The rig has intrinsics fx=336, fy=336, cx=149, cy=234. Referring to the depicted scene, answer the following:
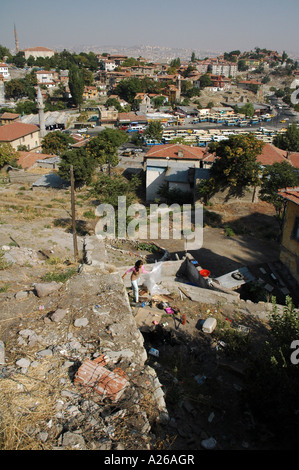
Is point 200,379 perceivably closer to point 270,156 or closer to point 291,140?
point 270,156

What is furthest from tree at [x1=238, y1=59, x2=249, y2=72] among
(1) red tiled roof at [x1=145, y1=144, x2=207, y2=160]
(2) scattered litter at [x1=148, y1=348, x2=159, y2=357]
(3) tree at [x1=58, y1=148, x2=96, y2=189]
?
(2) scattered litter at [x1=148, y1=348, x2=159, y2=357]

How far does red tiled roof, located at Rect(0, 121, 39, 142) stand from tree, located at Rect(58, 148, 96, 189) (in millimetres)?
15951

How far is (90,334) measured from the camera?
5773 mm

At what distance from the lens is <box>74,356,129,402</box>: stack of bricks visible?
447 centimetres

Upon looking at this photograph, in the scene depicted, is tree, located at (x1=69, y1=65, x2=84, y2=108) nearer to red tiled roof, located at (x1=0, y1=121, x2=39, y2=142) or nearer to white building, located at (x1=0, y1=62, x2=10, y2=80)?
red tiled roof, located at (x1=0, y1=121, x2=39, y2=142)

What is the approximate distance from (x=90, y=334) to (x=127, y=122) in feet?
192

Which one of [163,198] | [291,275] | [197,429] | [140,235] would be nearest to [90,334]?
[197,429]

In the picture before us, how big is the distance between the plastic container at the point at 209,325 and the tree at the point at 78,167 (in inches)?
808

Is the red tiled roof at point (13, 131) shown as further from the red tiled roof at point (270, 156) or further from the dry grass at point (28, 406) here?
the dry grass at point (28, 406)

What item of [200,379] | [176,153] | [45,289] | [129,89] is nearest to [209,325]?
[200,379]

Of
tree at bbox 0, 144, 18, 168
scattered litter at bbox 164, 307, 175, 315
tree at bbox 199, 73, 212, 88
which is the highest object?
tree at bbox 199, 73, 212, 88

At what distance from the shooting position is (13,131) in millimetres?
40875

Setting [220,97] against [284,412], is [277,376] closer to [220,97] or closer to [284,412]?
[284,412]

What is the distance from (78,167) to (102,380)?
22856mm
